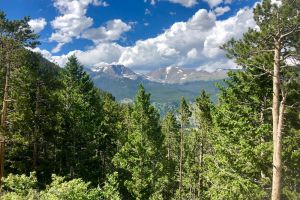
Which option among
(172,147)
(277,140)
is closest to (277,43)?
(277,140)

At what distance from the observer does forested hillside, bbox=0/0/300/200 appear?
16.8 metres

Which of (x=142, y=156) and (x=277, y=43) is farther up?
(x=277, y=43)

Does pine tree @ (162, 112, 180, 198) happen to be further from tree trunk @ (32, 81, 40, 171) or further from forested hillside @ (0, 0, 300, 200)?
tree trunk @ (32, 81, 40, 171)

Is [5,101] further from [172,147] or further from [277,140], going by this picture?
[172,147]

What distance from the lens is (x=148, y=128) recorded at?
3916 cm

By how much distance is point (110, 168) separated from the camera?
5303 cm

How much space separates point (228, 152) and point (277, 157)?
795 centimetres

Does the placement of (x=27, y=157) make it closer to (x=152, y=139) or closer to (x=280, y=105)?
(x=152, y=139)

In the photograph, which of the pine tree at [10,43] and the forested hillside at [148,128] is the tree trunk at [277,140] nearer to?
the forested hillside at [148,128]

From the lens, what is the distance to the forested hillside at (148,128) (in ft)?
55.1

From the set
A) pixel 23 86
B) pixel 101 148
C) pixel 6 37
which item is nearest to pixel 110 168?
pixel 101 148

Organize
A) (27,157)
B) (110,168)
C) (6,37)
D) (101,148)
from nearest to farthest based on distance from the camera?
1. (6,37)
2. (27,157)
3. (101,148)
4. (110,168)

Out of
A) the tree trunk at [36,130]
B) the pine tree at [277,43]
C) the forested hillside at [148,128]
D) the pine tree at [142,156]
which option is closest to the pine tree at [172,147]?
the forested hillside at [148,128]

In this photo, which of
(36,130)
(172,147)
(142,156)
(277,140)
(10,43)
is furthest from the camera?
(172,147)
